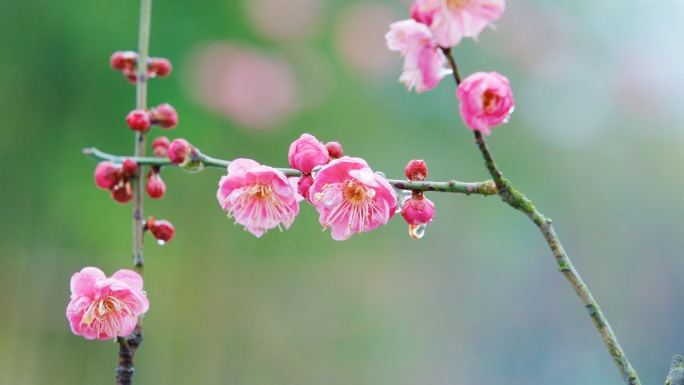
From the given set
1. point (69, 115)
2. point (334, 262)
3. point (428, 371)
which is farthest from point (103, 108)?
point (428, 371)

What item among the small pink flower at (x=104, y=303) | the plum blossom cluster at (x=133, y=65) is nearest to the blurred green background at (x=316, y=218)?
the plum blossom cluster at (x=133, y=65)

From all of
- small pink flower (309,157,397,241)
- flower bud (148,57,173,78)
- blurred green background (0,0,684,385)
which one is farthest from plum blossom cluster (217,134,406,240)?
blurred green background (0,0,684,385)

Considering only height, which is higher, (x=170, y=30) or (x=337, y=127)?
(x=170, y=30)

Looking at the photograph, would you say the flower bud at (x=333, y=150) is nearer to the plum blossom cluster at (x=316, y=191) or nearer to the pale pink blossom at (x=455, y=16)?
the plum blossom cluster at (x=316, y=191)

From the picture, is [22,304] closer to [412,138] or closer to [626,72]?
[412,138]

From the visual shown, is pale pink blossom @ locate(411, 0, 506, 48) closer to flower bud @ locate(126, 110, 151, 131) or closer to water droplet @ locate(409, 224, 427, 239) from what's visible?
water droplet @ locate(409, 224, 427, 239)

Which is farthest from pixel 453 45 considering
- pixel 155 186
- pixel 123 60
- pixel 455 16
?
pixel 123 60
